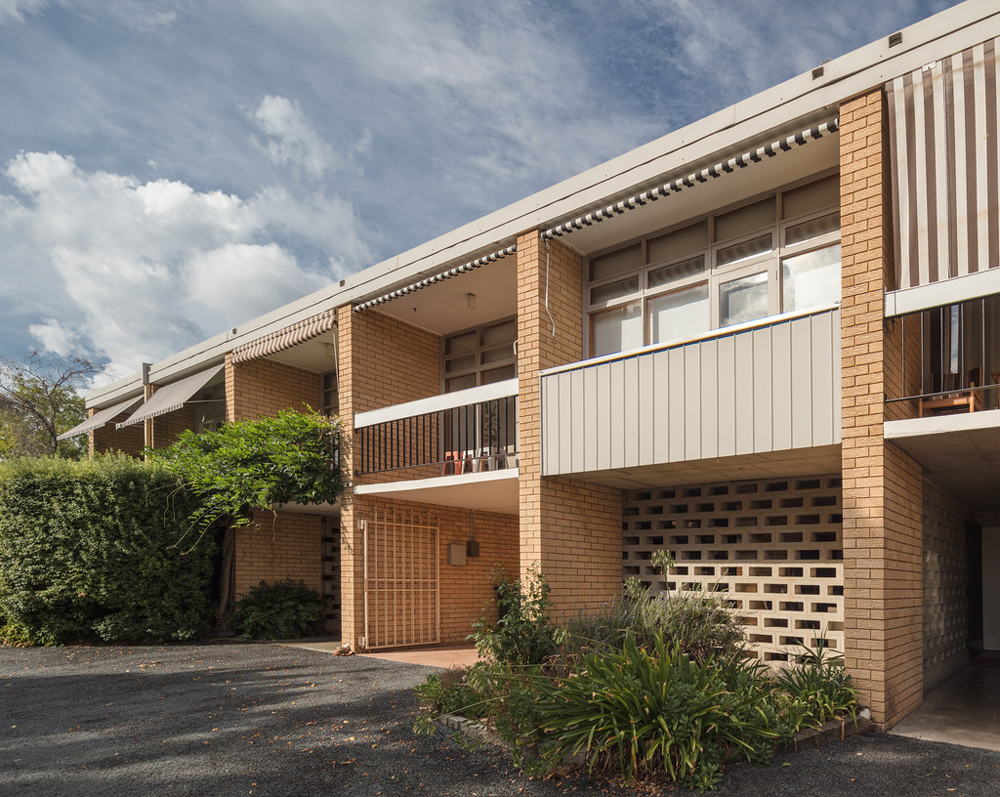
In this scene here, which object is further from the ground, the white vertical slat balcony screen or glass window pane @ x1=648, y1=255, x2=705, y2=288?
glass window pane @ x1=648, y1=255, x2=705, y2=288

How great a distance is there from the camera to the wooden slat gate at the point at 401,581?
11.7 m

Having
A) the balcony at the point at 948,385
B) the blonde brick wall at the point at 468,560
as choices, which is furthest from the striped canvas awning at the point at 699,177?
the blonde brick wall at the point at 468,560

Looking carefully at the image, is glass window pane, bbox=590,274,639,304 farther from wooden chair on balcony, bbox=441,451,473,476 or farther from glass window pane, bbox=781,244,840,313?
wooden chair on balcony, bbox=441,451,473,476

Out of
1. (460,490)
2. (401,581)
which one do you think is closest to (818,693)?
(460,490)

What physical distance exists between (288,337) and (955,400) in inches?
383

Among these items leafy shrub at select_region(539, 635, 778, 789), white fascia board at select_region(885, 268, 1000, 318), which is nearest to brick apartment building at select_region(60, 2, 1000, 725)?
white fascia board at select_region(885, 268, 1000, 318)

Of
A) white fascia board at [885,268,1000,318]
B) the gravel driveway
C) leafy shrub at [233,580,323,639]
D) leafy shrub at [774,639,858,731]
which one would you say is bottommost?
leafy shrub at [233,580,323,639]

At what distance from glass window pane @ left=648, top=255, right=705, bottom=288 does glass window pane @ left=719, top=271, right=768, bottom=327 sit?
1.43ft

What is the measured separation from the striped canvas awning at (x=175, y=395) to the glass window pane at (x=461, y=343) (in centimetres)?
464

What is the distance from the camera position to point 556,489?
8.92 m

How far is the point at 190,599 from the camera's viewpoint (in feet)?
42.2

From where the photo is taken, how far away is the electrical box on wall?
41.6 ft

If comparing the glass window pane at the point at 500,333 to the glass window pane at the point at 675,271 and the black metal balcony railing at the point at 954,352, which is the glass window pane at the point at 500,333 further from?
the black metal balcony railing at the point at 954,352

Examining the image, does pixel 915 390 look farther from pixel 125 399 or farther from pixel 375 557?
pixel 125 399
